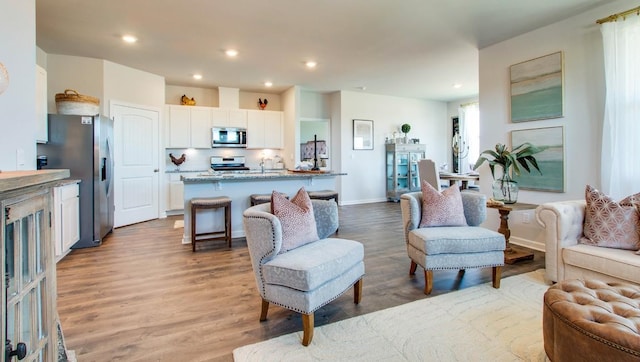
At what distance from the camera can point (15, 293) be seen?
3.10 feet

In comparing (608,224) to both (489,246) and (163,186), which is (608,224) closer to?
(489,246)

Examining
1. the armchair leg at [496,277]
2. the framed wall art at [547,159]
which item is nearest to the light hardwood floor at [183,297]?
the armchair leg at [496,277]

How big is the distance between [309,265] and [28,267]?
1.29 m

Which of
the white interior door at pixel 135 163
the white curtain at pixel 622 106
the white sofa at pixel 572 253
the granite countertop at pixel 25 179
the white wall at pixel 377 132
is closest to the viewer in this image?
the granite countertop at pixel 25 179

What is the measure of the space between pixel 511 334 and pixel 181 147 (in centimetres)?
634

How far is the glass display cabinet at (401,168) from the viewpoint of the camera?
7766 millimetres

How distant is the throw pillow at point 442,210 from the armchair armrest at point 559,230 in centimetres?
68

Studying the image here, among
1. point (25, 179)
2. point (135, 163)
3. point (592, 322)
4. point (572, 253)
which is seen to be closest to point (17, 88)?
point (25, 179)

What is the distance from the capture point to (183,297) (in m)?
2.59

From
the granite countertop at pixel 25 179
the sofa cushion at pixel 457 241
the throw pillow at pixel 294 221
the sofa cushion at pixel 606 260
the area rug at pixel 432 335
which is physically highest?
the granite countertop at pixel 25 179

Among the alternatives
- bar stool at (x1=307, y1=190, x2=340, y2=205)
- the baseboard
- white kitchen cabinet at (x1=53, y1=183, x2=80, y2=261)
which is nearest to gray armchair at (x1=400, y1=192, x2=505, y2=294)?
the baseboard

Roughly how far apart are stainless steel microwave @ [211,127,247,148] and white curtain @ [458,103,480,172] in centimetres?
550

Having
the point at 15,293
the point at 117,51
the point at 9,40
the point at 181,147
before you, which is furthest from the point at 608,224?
the point at 181,147

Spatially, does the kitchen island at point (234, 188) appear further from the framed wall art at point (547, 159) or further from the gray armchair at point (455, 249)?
the framed wall art at point (547, 159)
